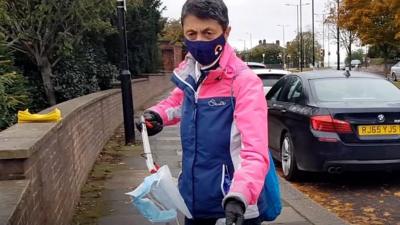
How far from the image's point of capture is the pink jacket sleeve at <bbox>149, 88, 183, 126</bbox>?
3143 millimetres

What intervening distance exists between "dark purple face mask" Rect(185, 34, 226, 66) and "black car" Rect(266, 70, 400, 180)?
476 cm

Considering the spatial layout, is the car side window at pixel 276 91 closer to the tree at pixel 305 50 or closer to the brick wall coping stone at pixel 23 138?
the brick wall coping stone at pixel 23 138

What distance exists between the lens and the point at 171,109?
3162mm

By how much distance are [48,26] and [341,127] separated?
22.1 ft

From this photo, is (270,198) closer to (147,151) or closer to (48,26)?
(147,151)

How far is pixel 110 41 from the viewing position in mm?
20188

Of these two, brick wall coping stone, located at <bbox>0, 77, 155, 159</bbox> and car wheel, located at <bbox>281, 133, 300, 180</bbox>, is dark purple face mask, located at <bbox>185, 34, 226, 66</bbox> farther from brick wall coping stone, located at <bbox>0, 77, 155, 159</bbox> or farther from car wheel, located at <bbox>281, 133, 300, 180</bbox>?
car wheel, located at <bbox>281, 133, 300, 180</bbox>

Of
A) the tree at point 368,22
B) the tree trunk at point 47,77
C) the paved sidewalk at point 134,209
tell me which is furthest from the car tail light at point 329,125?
the tree at point 368,22

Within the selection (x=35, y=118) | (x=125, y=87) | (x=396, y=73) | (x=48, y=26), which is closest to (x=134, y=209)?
(x=35, y=118)

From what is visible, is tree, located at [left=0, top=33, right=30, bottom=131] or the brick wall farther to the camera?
tree, located at [left=0, top=33, right=30, bottom=131]

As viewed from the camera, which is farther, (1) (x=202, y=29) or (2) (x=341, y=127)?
(2) (x=341, y=127)

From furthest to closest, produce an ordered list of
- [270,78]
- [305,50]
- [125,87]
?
[305,50], [270,78], [125,87]

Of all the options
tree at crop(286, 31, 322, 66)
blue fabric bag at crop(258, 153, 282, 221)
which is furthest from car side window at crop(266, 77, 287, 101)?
tree at crop(286, 31, 322, 66)

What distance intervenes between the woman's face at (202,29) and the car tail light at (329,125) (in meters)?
4.78
